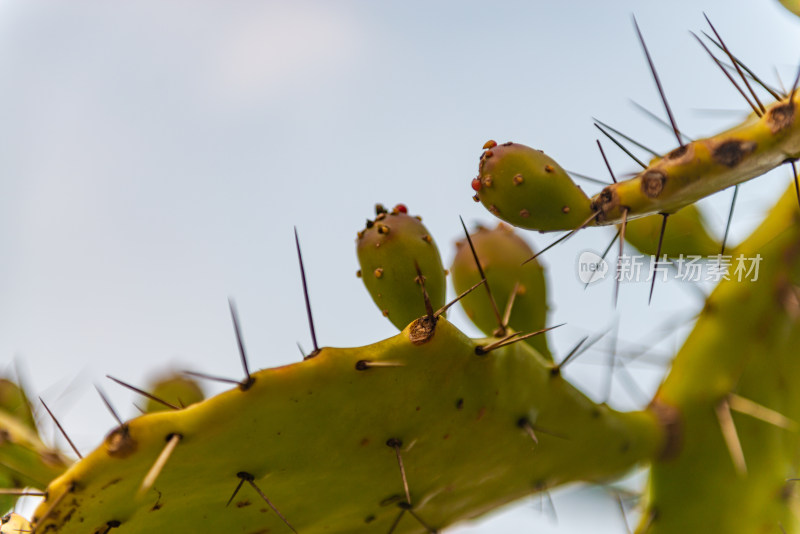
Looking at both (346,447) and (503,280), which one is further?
(503,280)

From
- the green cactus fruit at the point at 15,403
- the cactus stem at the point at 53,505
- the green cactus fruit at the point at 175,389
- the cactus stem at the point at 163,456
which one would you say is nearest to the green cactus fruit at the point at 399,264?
the cactus stem at the point at 163,456

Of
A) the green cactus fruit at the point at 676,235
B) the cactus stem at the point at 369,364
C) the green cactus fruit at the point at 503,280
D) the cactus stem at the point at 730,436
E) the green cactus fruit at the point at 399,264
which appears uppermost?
the green cactus fruit at the point at 399,264

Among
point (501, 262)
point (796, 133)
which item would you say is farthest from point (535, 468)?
point (796, 133)

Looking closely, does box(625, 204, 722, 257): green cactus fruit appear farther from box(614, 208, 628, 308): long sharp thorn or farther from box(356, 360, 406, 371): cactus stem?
box(356, 360, 406, 371): cactus stem

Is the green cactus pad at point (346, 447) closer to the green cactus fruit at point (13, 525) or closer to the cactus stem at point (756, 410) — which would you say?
the green cactus fruit at point (13, 525)

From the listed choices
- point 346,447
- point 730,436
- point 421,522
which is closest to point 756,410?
point 730,436

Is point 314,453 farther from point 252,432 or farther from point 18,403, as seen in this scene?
point 18,403

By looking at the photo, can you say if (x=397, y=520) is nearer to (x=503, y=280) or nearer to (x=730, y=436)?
(x=503, y=280)
